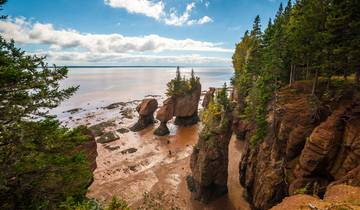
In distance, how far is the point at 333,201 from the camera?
37.7ft

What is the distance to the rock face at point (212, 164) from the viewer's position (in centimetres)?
2603

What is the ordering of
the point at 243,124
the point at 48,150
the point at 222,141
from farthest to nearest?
the point at 243,124, the point at 222,141, the point at 48,150

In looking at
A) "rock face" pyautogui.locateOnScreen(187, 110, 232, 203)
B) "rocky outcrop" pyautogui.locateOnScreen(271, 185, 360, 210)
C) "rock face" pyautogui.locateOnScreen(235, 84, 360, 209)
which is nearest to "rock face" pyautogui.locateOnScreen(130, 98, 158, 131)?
"rock face" pyautogui.locateOnScreen(187, 110, 232, 203)

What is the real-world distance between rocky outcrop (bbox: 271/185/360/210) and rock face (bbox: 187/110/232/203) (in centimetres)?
1290

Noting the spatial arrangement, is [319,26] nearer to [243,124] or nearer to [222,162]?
[222,162]

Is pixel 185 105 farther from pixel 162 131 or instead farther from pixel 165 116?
pixel 162 131

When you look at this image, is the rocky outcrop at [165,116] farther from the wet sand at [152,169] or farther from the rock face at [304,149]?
the rock face at [304,149]

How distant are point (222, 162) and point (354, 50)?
17592 millimetres

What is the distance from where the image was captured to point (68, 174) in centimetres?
1104

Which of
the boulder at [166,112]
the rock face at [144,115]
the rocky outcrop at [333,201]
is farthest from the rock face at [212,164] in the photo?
the rock face at [144,115]

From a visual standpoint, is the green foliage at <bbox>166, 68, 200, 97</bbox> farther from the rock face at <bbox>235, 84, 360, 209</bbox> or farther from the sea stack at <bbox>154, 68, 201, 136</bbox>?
the rock face at <bbox>235, 84, 360, 209</bbox>

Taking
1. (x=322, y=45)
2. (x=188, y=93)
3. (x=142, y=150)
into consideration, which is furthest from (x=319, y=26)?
(x=188, y=93)

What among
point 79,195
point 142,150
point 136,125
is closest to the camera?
point 79,195

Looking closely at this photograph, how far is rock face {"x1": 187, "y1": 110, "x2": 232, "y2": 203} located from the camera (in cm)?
2603
